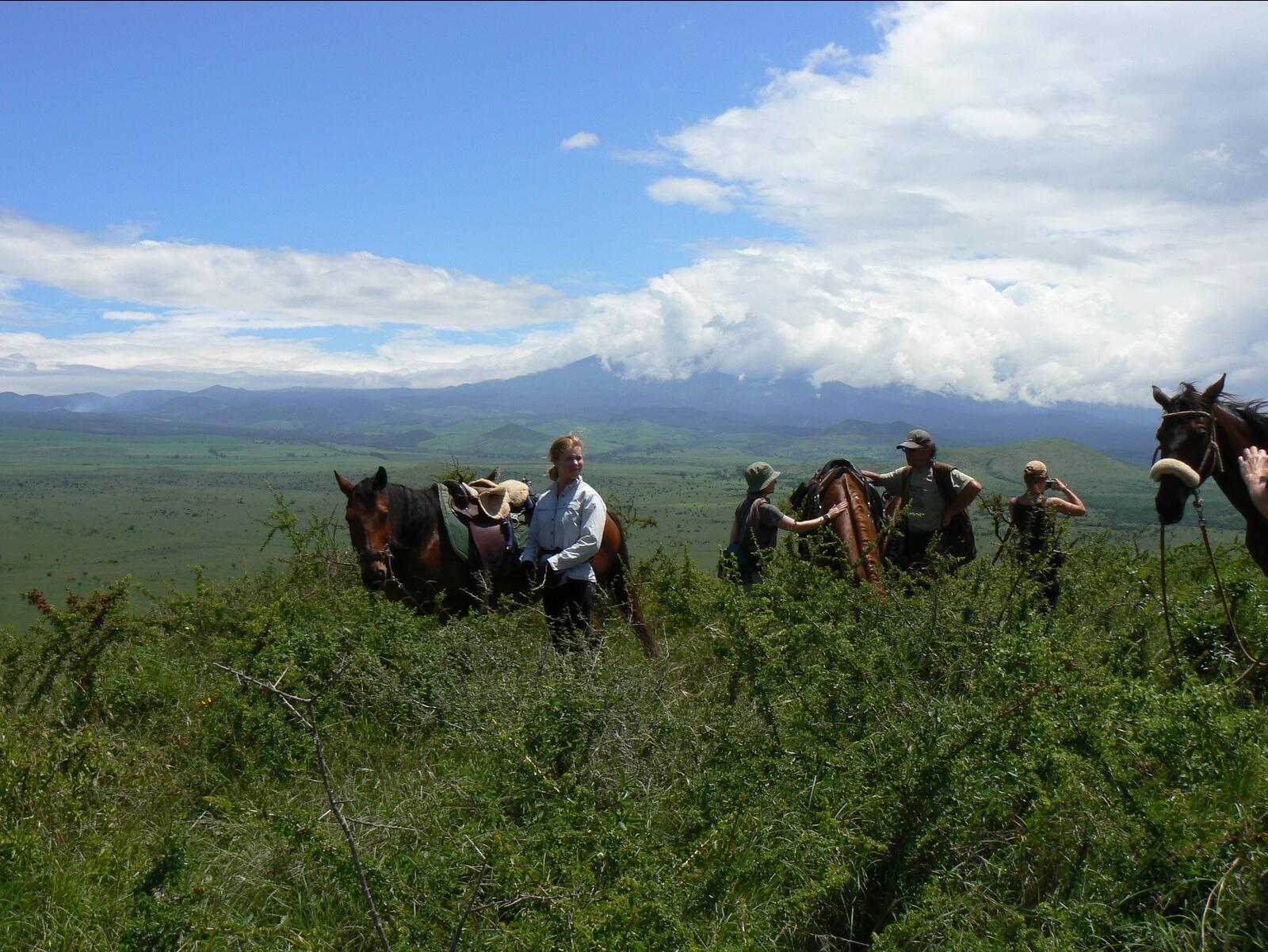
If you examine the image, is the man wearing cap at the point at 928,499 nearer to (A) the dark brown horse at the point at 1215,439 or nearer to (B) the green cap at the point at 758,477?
(B) the green cap at the point at 758,477

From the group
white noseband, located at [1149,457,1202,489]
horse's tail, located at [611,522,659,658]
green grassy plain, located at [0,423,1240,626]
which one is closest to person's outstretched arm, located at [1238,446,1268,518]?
white noseband, located at [1149,457,1202,489]

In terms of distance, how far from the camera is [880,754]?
344 centimetres

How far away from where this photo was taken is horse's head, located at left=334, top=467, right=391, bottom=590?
6406 mm

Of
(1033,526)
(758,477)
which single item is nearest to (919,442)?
(1033,526)

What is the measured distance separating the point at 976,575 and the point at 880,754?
7.18ft

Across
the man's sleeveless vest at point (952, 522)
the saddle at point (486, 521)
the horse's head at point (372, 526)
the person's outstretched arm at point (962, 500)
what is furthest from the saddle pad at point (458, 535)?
the person's outstretched arm at point (962, 500)

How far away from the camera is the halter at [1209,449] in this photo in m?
4.60

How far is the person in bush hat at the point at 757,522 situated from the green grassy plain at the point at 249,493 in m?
1.51

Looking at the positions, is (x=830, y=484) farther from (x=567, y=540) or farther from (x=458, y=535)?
(x=458, y=535)

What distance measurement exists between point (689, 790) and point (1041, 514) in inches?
153

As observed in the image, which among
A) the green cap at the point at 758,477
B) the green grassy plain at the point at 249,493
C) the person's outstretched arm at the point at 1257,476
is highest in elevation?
the person's outstretched arm at the point at 1257,476

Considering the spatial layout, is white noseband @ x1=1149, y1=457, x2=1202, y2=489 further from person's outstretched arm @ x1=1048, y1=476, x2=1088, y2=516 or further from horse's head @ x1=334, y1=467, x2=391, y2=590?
horse's head @ x1=334, y1=467, x2=391, y2=590

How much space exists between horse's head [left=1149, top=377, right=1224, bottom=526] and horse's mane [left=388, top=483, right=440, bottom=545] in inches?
199

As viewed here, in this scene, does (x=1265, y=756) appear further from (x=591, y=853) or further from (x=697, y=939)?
(x=591, y=853)
